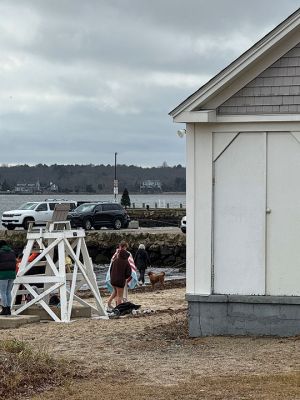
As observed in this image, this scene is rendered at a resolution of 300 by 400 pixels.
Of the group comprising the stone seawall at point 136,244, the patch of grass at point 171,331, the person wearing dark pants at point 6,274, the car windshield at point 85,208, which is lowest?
the stone seawall at point 136,244

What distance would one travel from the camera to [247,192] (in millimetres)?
13898

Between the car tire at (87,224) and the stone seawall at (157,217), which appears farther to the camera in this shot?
the stone seawall at (157,217)

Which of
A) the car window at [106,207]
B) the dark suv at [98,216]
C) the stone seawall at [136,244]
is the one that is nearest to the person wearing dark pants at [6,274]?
the stone seawall at [136,244]

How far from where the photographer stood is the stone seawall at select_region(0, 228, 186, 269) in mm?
45781

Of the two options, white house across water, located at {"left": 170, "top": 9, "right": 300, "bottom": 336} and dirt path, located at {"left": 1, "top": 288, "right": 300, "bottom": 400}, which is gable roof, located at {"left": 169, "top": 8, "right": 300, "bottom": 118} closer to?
white house across water, located at {"left": 170, "top": 9, "right": 300, "bottom": 336}

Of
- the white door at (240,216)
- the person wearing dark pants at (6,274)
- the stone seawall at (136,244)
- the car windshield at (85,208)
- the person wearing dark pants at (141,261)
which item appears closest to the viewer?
the white door at (240,216)

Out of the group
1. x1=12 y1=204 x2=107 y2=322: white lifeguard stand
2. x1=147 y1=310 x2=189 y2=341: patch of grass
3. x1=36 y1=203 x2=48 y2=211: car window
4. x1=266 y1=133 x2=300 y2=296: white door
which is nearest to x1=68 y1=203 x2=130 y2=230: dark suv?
x1=36 y1=203 x2=48 y2=211: car window

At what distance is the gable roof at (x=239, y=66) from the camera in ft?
44.7

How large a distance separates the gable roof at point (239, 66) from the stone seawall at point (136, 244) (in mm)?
30741

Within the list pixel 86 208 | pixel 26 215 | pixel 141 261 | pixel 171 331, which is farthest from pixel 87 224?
pixel 171 331

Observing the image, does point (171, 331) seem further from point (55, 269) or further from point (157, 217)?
point (157, 217)

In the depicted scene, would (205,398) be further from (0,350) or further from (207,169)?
(207,169)

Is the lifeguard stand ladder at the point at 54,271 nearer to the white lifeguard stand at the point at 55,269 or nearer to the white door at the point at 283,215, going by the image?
the white lifeguard stand at the point at 55,269

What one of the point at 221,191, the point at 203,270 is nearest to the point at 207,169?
the point at 221,191
